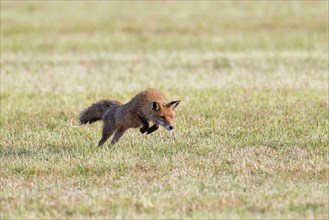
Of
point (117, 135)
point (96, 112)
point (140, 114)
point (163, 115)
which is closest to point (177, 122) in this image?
point (96, 112)

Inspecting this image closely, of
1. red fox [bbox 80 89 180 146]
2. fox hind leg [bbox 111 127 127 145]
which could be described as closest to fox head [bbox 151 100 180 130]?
red fox [bbox 80 89 180 146]

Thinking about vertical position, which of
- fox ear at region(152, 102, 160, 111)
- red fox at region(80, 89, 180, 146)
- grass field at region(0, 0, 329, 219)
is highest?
fox ear at region(152, 102, 160, 111)

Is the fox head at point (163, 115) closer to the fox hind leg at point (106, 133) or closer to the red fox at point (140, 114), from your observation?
the red fox at point (140, 114)

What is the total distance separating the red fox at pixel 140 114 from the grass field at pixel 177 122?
29 centimetres

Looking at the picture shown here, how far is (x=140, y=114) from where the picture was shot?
12305 mm

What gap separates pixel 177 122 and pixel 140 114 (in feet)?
9.97

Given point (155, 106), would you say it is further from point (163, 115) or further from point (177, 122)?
point (177, 122)

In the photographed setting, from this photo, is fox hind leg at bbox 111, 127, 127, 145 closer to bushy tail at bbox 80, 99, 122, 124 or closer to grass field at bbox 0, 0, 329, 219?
grass field at bbox 0, 0, 329, 219

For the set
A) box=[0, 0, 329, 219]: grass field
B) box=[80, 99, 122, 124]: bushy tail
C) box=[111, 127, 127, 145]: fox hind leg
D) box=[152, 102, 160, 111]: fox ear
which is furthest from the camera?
box=[80, 99, 122, 124]: bushy tail

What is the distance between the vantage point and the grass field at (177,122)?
931 centimetres

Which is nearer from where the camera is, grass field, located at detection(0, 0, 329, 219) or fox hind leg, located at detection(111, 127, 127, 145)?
grass field, located at detection(0, 0, 329, 219)

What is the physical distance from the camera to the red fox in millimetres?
12047

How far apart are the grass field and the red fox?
291 mm

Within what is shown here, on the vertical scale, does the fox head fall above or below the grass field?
above
